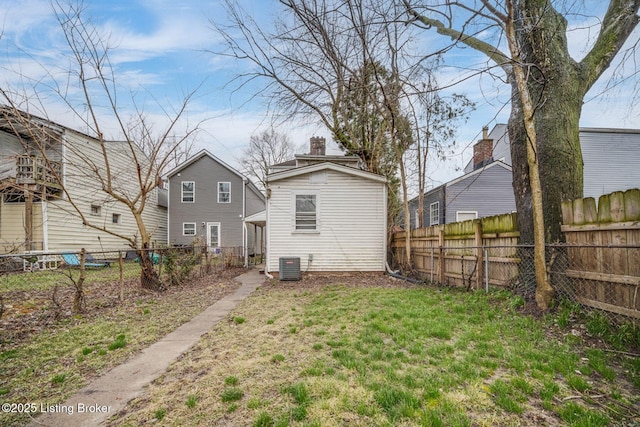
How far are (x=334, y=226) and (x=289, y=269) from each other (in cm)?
220

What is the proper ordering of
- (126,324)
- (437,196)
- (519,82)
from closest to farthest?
(519,82)
(126,324)
(437,196)

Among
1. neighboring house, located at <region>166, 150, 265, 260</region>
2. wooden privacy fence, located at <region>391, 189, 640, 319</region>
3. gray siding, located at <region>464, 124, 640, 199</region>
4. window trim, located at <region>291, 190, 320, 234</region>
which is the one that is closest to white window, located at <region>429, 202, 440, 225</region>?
gray siding, located at <region>464, 124, 640, 199</region>

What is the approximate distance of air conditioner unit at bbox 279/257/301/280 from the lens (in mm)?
Result: 10289

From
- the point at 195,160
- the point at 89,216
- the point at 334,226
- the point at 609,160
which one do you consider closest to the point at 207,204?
the point at 195,160

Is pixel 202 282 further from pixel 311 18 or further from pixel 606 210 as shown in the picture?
pixel 606 210

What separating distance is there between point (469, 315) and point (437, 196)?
1251cm

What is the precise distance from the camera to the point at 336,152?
17281mm

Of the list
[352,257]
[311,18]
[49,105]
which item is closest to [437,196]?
[352,257]

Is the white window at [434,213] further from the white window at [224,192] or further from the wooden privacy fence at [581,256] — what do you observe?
the white window at [224,192]

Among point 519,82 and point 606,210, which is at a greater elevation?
point 519,82

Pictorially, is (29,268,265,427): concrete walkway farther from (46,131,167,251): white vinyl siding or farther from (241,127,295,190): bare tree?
(241,127,295,190): bare tree

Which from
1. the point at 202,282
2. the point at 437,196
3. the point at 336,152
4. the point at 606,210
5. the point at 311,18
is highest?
the point at 311,18

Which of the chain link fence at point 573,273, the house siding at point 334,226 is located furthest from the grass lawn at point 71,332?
the chain link fence at point 573,273

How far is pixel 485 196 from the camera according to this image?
618 inches
